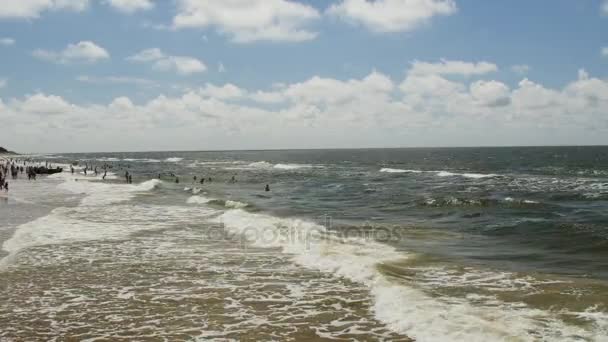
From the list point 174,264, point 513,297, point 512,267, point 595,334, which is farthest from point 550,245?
point 174,264

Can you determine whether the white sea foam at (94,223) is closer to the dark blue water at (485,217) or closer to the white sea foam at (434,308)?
the dark blue water at (485,217)

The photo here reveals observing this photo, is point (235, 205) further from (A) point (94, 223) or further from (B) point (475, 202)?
(B) point (475, 202)

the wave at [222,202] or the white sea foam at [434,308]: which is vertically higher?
the white sea foam at [434,308]

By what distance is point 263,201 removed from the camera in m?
41.7

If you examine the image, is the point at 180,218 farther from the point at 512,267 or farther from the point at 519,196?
the point at 519,196

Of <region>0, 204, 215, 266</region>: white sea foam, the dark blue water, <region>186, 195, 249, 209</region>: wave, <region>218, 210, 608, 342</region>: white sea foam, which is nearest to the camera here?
<region>218, 210, 608, 342</region>: white sea foam

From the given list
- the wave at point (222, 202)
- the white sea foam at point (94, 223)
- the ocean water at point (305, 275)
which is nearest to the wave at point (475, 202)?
the ocean water at point (305, 275)

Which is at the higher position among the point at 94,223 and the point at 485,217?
the point at 485,217

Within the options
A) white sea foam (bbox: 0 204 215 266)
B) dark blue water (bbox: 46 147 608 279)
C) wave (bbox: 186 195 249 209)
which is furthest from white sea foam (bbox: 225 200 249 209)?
white sea foam (bbox: 0 204 215 266)

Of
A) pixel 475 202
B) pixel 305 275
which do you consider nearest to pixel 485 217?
pixel 475 202

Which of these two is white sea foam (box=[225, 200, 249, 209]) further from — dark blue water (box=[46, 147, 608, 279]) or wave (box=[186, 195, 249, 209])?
dark blue water (box=[46, 147, 608, 279])

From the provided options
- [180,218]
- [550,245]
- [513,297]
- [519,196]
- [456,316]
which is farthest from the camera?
[519,196]

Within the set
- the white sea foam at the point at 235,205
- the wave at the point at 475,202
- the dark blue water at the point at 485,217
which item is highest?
the wave at the point at 475,202

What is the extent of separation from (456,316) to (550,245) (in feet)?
40.4
